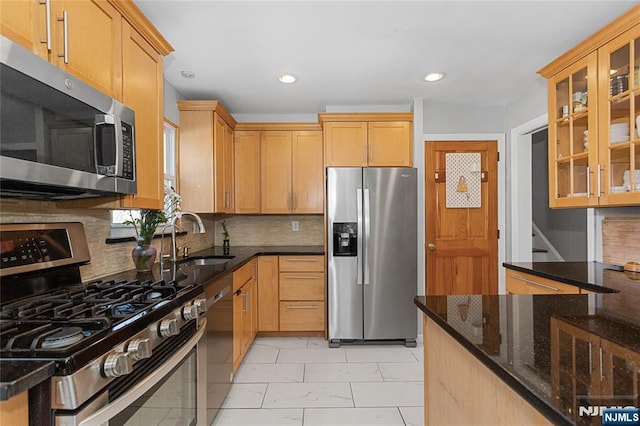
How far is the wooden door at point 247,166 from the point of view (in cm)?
386

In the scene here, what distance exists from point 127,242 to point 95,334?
1.37 metres

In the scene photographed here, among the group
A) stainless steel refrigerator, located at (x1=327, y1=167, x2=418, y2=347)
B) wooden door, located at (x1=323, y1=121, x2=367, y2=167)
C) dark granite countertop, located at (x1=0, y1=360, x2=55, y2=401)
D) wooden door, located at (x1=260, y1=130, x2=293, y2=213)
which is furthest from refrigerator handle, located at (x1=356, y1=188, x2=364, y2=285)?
dark granite countertop, located at (x1=0, y1=360, x2=55, y2=401)

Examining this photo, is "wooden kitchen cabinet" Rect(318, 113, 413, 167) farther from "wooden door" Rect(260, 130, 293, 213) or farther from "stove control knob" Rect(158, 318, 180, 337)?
"stove control knob" Rect(158, 318, 180, 337)

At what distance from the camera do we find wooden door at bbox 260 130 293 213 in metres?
3.85

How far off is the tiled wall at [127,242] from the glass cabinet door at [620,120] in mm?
2777

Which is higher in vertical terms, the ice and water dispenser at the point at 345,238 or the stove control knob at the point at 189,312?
the ice and water dispenser at the point at 345,238

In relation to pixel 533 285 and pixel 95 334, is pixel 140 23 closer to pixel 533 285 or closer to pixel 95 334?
pixel 95 334

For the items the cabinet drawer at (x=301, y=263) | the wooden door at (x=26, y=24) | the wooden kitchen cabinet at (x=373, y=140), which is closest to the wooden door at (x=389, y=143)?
the wooden kitchen cabinet at (x=373, y=140)

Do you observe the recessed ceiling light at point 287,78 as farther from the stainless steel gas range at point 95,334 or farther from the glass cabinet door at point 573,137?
the glass cabinet door at point 573,137

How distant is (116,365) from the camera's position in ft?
3.20

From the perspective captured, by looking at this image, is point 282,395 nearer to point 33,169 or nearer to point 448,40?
point 33,169

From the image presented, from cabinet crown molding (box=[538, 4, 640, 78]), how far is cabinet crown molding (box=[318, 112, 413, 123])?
128 cm

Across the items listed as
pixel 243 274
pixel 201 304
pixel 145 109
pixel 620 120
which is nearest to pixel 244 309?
pixel 243 274

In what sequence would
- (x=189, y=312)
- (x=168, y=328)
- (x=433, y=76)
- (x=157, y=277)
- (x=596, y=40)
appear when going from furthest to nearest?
(x=433, y=76)
(x=596, y=40)
(x=157, y=277)
(x=189, y=312)
(x=168, y=328)
